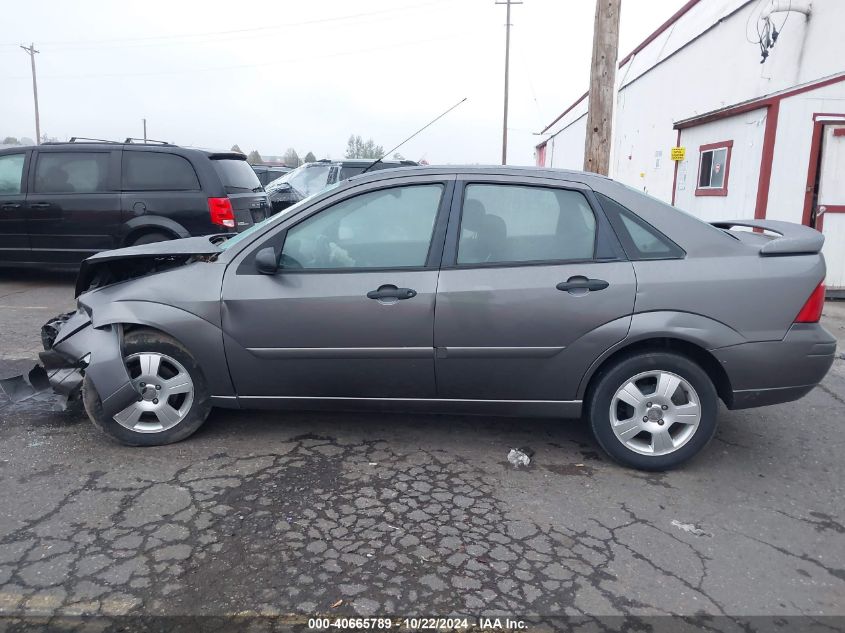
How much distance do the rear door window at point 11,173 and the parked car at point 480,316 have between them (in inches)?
228

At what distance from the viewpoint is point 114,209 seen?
8500mm

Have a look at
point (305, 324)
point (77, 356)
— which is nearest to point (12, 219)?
point (77, 356)

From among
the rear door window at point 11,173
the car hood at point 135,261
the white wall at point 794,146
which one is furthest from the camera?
the white wall at point 794,146

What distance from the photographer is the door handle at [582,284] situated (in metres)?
3.77

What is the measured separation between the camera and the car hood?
423 cm

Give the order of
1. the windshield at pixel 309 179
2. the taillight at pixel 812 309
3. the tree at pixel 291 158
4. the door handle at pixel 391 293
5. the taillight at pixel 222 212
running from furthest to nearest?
the tree at pixel 291 158 < the windshield at pixel 309 179 < the taillight at pixel 222 212 < the door handle at pixel 391 293 < the taillight at pixel 812 309

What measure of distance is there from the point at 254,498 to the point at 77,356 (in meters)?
1.55

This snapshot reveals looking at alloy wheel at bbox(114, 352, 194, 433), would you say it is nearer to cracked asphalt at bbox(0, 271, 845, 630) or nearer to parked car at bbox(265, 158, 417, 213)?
cracked asphalt at bbox(0, 271, 845, 630)

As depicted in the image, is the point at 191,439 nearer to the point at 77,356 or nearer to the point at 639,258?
the point at 77,356

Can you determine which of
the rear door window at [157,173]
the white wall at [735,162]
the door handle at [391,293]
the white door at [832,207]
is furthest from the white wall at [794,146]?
the rear door window at [157,173]

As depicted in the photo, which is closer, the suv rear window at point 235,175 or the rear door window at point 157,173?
the rear door window at point 157,173

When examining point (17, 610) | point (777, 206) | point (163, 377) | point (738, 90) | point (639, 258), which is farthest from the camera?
point (738, 90)

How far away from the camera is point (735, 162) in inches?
432

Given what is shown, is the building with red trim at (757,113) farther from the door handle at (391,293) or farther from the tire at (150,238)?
the tire at (150,238)
